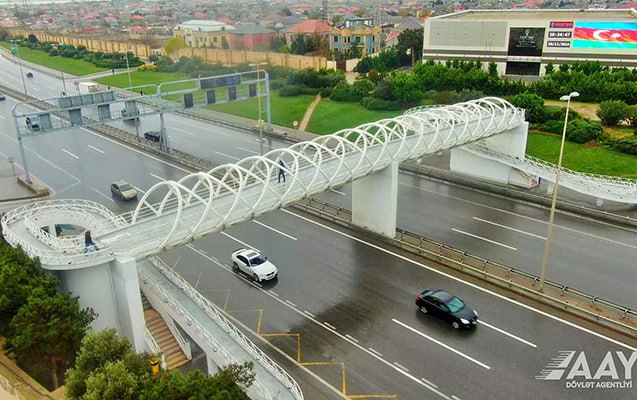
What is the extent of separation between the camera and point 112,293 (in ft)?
67.9

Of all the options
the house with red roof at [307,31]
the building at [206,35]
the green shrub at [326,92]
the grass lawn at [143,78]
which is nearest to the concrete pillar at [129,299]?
the green shrub at [326,92]

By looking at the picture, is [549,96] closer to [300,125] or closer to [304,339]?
[300,125]

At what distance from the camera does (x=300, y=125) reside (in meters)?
61.5

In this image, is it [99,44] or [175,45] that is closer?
[175,45]

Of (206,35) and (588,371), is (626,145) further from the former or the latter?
(206,35)

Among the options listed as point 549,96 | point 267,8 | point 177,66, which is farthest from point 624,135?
point 267,8

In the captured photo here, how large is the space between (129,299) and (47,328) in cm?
299

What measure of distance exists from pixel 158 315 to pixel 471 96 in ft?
165

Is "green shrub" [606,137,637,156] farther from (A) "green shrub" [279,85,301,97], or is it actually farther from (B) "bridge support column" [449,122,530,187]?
(A) "green shrub" [279,85,301,97]

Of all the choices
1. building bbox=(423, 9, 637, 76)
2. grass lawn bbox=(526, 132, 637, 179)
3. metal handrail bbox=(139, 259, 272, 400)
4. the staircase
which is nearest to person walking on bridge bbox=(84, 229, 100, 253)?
metal handrail bbox=(139, 259, 272, 400)

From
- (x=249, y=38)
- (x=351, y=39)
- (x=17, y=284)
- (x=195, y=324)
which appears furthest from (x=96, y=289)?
(x=351, y=39)

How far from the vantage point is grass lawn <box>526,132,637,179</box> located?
142ft

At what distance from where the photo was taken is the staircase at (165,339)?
69.3 ft

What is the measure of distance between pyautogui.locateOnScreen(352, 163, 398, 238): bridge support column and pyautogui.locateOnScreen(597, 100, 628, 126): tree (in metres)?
32.7
